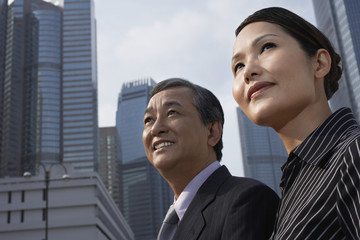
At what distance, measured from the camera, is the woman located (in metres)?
1.45

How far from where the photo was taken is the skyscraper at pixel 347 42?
97.4m

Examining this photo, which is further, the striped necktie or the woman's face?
the striped necktie

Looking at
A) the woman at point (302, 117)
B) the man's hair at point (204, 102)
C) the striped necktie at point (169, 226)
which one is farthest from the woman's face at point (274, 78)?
the striped necktie at point (169, 226)

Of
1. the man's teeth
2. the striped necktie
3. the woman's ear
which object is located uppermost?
the woman's ear

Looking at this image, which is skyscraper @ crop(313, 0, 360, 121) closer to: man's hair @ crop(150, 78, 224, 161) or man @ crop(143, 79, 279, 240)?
man's hair @ crop(150, 78, 224, 161)

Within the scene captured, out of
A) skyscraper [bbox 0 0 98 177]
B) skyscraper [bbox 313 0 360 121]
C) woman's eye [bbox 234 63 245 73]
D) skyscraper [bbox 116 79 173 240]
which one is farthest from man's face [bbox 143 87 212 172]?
skyscraper [bbox 116 79 173 240]

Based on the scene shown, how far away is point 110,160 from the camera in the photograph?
582ft

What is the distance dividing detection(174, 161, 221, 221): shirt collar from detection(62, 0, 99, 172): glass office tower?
451 ft

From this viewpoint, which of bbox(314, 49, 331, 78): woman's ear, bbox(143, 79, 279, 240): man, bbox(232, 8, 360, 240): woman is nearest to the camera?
bbox(232, 8, 360, 240): woman

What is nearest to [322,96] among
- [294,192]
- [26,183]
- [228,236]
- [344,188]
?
[294,192]

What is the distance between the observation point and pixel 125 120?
604ft

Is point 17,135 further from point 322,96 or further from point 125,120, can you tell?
point 322,96

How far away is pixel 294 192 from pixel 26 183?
58808mm

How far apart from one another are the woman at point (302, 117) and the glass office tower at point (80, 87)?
13861 centimetres
